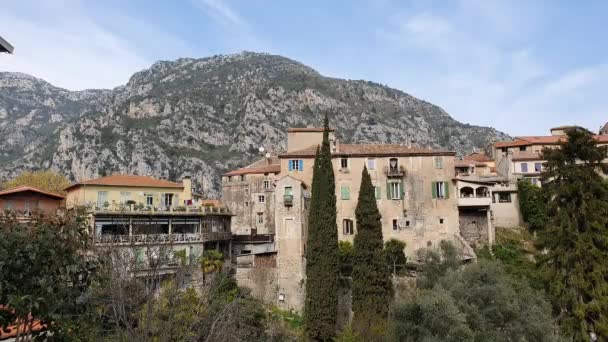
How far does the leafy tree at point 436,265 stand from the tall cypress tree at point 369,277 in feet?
10.4

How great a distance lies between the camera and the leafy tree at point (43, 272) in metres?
7.55

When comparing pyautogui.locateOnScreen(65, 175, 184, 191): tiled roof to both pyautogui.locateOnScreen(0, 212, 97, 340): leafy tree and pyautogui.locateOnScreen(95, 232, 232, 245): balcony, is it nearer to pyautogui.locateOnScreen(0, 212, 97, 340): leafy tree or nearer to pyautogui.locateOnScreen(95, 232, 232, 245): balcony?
pyautogui.locateOnScreen(95, 232, 232, 245): balcony

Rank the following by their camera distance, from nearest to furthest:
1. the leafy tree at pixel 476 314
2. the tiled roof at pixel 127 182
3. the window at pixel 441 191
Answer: the leafy tree at pixel 476 314 < the tiled roof at pixel 127 182 < the window at pixel 441 191

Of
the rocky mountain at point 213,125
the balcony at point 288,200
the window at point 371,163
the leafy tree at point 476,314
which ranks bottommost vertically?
the leafy tree at point 476,314

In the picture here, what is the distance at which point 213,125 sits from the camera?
131 meters

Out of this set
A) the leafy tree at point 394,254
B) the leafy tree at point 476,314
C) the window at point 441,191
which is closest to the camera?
the leafy tree at point 476,314

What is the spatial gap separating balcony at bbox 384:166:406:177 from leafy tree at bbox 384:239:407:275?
6.78 metres

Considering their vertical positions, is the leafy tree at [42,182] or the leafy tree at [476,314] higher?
the leafy tree at [42,182]

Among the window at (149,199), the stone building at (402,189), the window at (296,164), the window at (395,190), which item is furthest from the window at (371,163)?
the window at (149,199)

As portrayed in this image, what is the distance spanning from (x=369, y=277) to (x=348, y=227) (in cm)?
1050

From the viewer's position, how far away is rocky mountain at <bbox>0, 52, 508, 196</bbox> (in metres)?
110

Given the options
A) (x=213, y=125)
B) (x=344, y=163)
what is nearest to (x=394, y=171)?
(x=344, y=163)

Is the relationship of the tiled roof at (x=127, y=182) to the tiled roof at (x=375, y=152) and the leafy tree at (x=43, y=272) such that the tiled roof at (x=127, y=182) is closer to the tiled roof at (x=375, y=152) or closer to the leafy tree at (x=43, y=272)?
the tiled roof at (x=375, y=152)

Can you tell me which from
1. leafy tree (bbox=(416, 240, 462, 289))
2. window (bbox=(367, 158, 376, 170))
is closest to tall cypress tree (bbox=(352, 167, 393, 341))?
leafy tree (bbox=(416, 240, 462, 289))
